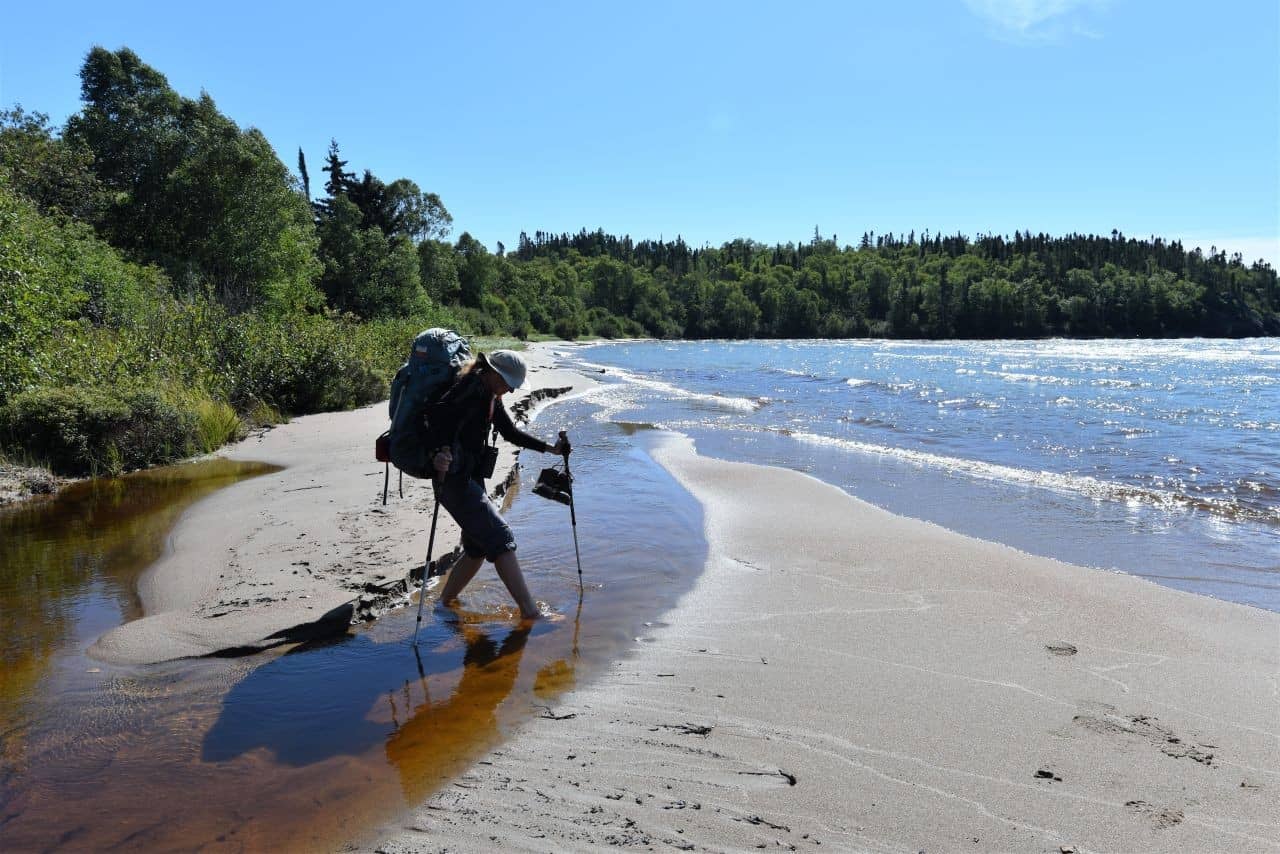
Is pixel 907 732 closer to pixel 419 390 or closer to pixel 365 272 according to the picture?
pixel 419 390

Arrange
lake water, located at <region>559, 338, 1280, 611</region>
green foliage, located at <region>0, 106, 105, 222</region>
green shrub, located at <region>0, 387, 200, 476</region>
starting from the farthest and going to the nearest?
1. green foliage, located at <region>0, 106, 105, 222</region>
2. green shrub, located at <region>0, 387, 200, 476</region>
3. lake water, located at <region>559, 338, 1280, 611</region>

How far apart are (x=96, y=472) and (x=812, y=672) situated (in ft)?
32.1

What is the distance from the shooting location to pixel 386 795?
3201 millimetres

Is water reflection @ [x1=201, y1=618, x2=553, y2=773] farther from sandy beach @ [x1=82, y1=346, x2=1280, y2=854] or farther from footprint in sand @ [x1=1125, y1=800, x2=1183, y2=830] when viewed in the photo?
footprint in sand @ [x1=1125, y1=800, x2=1183, y2=830]

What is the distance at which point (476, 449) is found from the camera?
519cm

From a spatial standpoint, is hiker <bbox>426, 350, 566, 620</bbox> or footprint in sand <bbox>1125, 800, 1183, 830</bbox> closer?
footprint in sand <bbox>1125, 800, 1183, 830</bbox>

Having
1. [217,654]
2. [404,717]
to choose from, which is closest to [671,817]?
[404,717]

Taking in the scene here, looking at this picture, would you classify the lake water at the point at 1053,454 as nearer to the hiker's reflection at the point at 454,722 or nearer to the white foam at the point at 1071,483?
the white foam at the point at 1071,483

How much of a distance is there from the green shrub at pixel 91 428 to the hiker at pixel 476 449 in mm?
7366

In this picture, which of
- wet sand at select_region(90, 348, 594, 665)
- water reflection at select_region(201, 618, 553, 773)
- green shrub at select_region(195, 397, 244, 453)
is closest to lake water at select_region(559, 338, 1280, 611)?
water reflection at select_region(201, 618, 553, 773)

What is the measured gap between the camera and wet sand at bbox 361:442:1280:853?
2.96 metres

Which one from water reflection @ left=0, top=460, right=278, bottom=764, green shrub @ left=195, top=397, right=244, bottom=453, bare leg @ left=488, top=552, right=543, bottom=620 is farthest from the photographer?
green shrub @ left=195, top=397, right=244, bottom=453

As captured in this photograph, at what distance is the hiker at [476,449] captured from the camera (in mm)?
4891

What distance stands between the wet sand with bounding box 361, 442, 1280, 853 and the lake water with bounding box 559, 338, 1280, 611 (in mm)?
1913
